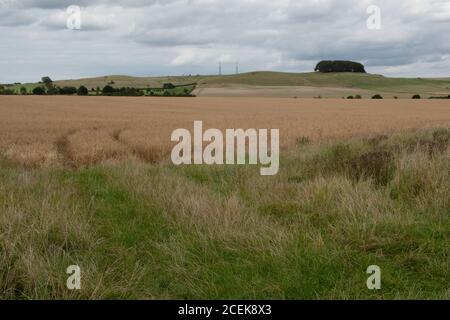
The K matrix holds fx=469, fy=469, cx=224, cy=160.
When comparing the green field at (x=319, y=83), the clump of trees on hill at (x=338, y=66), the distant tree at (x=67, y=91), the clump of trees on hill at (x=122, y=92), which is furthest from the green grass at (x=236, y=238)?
the clump of trees on hill at (x=338, y=66)

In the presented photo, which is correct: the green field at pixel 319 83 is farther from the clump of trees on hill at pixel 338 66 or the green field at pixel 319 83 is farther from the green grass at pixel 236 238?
the green grass at pixel 236 238

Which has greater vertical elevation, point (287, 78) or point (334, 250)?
point (287, 78)

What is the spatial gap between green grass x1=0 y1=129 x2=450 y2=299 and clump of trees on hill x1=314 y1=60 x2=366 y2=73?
14800cm

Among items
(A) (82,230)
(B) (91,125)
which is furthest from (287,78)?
(A) (82,230)

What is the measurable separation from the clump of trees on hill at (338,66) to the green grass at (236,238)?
148 metres

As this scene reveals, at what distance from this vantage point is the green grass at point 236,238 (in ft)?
15.1

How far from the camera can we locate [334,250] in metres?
5.24

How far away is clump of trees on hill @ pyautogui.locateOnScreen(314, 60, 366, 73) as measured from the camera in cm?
15038

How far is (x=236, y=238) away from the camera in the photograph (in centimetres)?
564

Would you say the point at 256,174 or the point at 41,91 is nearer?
the point at 256,174

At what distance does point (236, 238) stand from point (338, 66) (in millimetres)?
153030

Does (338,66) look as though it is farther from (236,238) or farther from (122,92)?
(236,238)
